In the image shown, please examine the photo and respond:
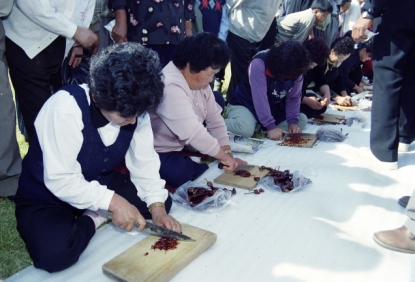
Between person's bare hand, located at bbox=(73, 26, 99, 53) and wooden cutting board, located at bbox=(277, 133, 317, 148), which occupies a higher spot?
person's bare hand, located at bbox=(73, 26, 99, 53)

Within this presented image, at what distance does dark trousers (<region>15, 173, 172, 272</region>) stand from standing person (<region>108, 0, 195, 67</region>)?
194cm

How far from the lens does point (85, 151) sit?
1983mm

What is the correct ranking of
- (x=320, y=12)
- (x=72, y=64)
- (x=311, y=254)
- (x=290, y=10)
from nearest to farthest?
(x=311, y=254) → (x=72, y=64) → (x=320, y=12) → (x=290, y=10)

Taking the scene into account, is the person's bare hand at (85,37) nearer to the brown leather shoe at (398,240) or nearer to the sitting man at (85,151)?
the sitting man at (85,151)

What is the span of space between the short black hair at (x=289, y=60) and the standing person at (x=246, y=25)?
1.27 meters

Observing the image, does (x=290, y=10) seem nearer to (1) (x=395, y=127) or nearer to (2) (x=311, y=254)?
(1) (x=395, y=127)

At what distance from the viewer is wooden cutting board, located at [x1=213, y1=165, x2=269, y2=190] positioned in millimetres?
2809

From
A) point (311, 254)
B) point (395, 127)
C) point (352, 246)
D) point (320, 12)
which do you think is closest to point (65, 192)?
point (311, 254)

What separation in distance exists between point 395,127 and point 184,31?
2290mm

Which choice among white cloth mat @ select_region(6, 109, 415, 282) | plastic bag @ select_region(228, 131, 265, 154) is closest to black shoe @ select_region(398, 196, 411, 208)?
white cloth mat @ select_region(6, 109, 415, 282)

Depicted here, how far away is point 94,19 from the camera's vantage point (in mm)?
3404

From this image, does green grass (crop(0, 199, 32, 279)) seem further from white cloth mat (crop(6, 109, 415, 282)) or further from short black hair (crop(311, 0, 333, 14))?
short black hair (crop(311, 0, 333, 14))

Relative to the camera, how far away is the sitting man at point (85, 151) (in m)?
1.72

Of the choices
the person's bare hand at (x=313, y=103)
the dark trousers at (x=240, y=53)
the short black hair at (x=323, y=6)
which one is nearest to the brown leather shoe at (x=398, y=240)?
the person's bare hand at (x=313, y=103)
